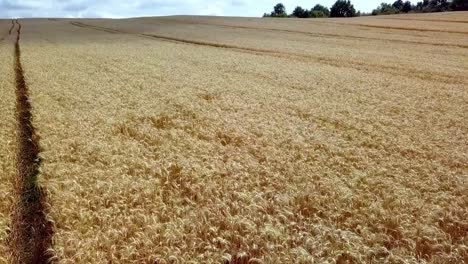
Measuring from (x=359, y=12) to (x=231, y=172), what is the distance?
353 ft

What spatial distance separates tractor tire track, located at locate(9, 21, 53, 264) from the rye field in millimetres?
25

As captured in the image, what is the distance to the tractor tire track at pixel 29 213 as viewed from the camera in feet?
15.6

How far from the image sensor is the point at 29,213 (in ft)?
18.5

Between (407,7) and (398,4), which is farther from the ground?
(398,4)

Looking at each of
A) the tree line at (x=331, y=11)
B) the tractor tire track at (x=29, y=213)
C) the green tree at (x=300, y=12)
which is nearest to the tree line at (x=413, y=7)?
the tree line at (x=331, y=11)

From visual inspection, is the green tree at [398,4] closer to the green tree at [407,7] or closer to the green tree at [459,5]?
the green tree at [407,7]

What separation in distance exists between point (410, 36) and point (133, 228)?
39.5m

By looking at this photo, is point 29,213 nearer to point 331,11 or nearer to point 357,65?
point 357,65

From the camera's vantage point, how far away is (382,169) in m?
6.93

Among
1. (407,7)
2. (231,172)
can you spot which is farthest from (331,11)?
(231,172)

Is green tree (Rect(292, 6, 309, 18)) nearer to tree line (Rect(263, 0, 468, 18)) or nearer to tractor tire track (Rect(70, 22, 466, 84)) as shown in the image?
tree line (Rect(263, 0, 468, 18))

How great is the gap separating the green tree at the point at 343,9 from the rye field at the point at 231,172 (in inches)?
3701

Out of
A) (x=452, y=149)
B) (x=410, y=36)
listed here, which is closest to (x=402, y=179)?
(x=452, y=149)

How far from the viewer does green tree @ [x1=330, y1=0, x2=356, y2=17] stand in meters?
102
